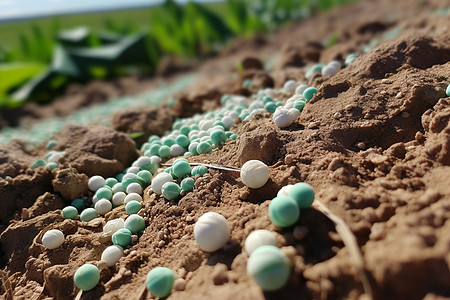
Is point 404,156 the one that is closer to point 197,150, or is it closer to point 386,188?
point 386,188

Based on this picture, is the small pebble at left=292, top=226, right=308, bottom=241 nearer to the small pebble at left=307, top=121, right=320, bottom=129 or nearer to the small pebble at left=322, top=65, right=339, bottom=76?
the small pebble at left=307, top=121, right=320, bottom=129

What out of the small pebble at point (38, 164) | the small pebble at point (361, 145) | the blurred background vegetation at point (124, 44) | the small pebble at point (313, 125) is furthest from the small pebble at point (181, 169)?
the blurred background vegetation at point (124, 44)

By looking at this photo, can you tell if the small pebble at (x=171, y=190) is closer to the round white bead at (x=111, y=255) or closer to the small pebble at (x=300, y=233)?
the round white bead at (x=111, y=255)

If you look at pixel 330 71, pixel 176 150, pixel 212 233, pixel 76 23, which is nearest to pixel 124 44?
pixel 76 23

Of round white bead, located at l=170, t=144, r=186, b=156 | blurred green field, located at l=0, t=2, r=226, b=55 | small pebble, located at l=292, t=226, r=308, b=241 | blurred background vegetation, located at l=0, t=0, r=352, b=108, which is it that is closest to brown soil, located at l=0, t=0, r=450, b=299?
small pebble, located at l=292, t=226, r=308, b=241

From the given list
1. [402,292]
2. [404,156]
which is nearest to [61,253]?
[402,292]
